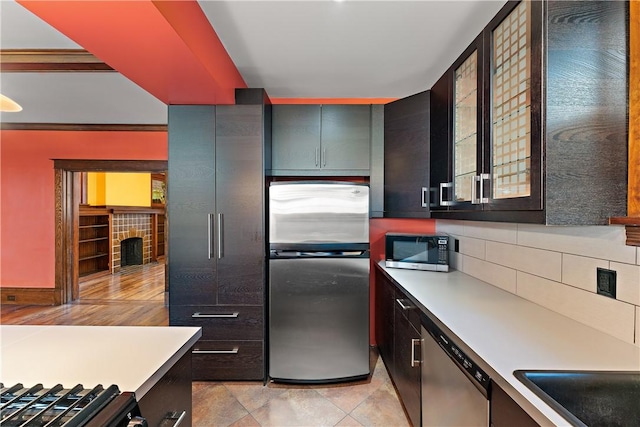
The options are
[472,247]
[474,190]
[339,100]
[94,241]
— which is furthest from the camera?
[94,241]

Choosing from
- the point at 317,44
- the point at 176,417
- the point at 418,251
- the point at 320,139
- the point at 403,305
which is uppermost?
the point at 317,44

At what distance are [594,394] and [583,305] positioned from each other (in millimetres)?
555

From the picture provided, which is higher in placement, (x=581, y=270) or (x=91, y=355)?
(x=581, y=270)

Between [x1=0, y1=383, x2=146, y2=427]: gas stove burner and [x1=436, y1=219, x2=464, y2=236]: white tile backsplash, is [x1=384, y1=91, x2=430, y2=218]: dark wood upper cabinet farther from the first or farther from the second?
[x1=0, y1=383, x2=146, y2=427]: gas stove burner

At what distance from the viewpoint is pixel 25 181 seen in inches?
167

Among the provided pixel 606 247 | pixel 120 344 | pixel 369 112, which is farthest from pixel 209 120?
pixel 606 247

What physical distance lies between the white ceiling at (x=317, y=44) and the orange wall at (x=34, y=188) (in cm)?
103

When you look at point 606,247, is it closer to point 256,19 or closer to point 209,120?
point 256,19

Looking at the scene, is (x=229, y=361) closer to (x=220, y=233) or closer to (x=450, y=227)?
(x=220, y=233)

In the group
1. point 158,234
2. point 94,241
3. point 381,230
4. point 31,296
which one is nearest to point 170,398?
point 381,230

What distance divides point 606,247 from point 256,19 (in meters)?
2.04

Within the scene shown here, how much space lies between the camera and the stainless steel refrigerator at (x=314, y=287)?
2357mm

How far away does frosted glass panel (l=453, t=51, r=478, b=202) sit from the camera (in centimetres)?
163

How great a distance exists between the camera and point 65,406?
2.39 feet
